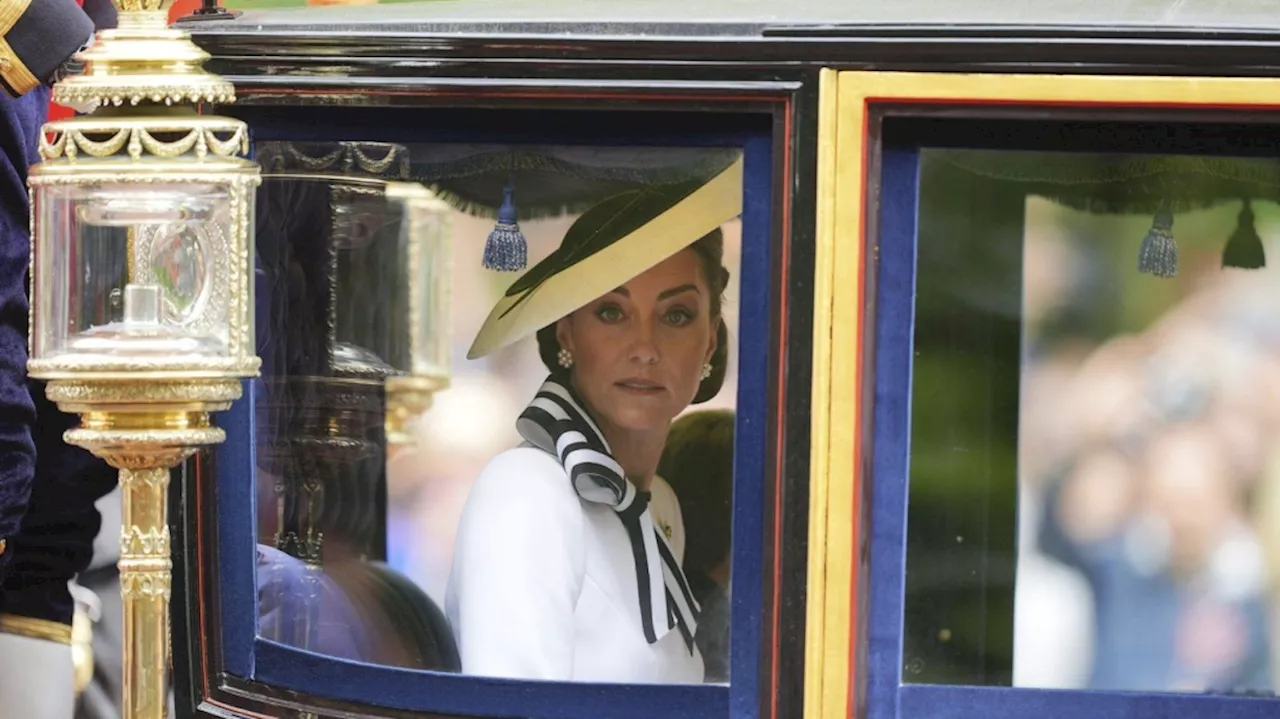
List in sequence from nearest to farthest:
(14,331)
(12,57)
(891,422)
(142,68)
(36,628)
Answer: (142,68)
(891,422)
(12,57)
(14,331)
(36,628)

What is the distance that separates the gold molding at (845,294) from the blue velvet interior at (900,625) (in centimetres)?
3

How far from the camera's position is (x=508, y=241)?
216 cm

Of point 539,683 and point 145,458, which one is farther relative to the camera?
point 539,683

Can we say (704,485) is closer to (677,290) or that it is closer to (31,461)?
(677,290)

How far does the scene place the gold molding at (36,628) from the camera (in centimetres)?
272

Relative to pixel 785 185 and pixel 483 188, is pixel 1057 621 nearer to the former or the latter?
pixel 785 185

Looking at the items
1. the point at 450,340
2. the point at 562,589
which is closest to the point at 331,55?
the point at 450,340

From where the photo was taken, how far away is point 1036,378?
212 centimetres

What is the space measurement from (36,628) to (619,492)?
40.6 inches

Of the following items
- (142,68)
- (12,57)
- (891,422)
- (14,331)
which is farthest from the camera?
(14,331)

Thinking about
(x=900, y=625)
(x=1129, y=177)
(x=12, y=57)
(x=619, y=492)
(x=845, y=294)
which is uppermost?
(x=12, y=57)

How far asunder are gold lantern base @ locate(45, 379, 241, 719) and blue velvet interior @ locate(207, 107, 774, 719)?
16cm

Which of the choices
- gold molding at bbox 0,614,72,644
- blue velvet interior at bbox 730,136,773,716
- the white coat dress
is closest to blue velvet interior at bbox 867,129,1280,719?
blue velvet interior at bbox 730,136,773,716

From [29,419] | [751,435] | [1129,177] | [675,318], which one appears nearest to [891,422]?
[751,435]
